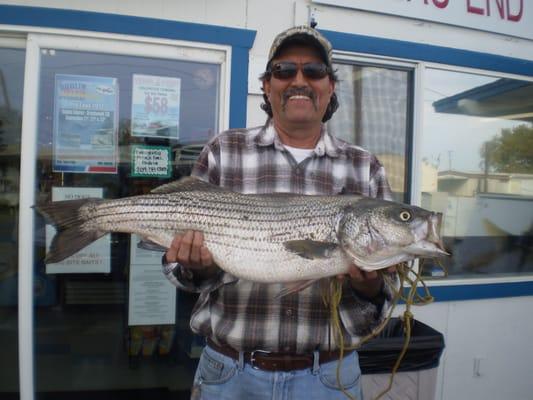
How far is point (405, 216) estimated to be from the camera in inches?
76.2

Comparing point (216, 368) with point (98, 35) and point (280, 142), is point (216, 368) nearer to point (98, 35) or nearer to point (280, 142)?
point (280, 142)

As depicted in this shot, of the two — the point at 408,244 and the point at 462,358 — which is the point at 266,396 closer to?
the point at 408,244

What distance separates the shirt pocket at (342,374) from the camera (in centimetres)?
204

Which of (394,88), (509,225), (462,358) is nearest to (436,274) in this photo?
(462,358)

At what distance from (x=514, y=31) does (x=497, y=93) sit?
60 cm

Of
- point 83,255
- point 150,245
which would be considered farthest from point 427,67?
point 83,255

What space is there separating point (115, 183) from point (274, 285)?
80.4 inches

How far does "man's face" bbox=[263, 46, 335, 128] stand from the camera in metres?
2.14

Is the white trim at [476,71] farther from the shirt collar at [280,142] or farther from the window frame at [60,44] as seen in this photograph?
the shirt collar at [280,142]

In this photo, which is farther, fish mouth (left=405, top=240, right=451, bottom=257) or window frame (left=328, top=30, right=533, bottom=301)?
window frame (left=328, top=30, right=533, bottom=301)

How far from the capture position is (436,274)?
159 inches

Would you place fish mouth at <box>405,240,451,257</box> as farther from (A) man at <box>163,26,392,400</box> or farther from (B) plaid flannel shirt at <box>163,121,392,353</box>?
(B) plaid flannel shirt at <box>163,121,392,353</box>

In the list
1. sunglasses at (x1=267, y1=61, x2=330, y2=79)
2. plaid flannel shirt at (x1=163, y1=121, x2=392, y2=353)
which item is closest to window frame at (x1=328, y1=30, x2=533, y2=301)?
sunglasses at (x1=267, y1=61, x2=330, y2=79)

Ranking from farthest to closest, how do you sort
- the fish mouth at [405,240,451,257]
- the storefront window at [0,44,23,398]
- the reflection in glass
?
1. the reflection in glass
2. the storefront window at [0,44,23,398]
3. the fish mouth at [405,240,451,257]
